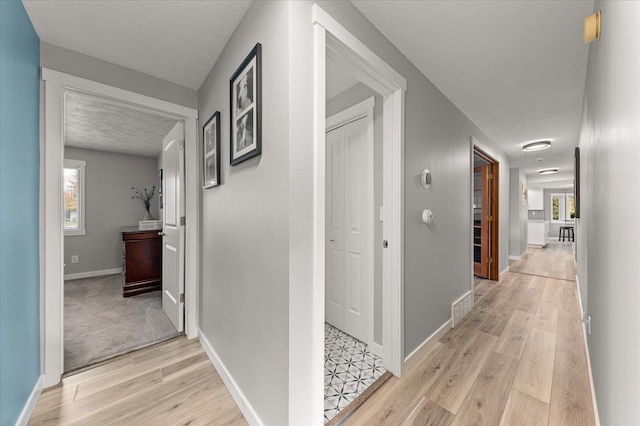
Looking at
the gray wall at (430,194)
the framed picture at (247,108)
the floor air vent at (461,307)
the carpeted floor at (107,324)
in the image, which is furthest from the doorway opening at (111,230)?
the floor air vent at (461,307)

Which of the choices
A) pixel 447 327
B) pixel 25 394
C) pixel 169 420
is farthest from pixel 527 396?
pixel 25 394

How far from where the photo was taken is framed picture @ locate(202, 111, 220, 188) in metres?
1.79

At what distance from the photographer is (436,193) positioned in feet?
7.29

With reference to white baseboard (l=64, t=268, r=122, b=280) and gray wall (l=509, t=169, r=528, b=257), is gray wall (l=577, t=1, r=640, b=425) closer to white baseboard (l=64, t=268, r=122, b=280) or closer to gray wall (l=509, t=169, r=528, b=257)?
gray wall (l=509, t=169, r=528, b=257)

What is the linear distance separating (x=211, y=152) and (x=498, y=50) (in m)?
2.22

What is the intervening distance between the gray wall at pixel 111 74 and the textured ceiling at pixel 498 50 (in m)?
1.69

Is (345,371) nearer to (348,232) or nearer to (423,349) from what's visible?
(423,349)

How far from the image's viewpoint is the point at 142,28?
1554 millimetres

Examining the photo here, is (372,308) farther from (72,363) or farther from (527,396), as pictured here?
(72,363)

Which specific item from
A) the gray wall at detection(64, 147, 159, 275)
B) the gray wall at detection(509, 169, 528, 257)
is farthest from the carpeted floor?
the gray wall at detection(509, 169, 528, 257)

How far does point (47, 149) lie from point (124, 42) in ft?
2.89

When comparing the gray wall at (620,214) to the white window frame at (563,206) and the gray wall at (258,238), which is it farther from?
the white window frame at (563,206)

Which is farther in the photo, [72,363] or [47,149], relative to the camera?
[72,363]

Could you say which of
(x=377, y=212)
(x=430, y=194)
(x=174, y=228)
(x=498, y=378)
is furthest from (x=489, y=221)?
(x=174, y=228)
